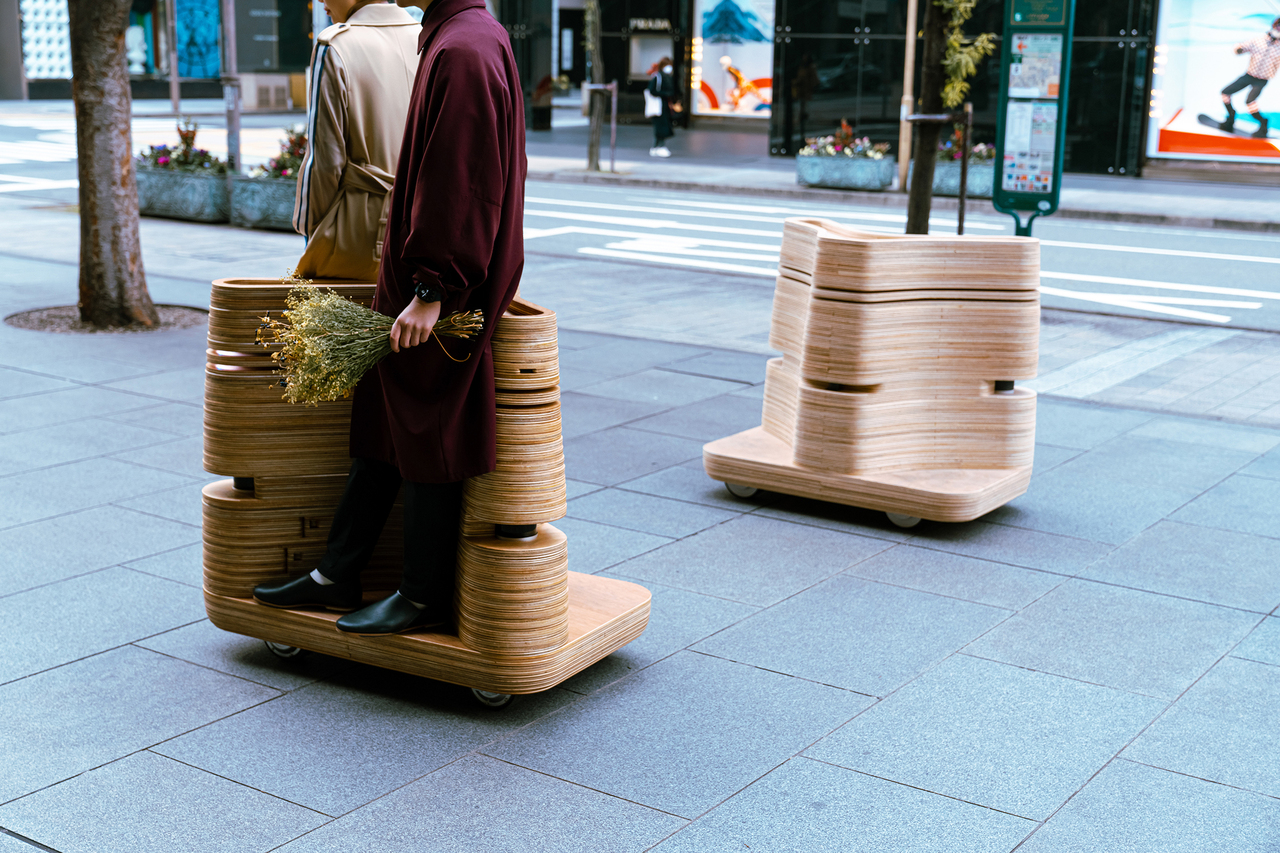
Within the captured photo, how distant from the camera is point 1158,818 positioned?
3340 mm

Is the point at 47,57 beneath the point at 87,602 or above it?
above

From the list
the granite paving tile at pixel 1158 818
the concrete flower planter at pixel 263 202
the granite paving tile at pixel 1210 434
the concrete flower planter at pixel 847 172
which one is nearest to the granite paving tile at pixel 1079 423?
the granite paving tile at pixel 1210 434

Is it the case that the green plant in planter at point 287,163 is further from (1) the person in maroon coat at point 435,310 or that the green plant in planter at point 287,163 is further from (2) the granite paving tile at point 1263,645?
(2) the granite paving tile at point 1263,645

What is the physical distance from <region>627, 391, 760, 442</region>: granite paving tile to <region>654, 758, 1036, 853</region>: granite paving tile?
3684mm

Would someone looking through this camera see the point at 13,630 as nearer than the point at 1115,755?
No

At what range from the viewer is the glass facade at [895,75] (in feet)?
77.0

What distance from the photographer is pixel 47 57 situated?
42188 mm

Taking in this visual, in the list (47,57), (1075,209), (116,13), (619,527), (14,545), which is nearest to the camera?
(14,545)

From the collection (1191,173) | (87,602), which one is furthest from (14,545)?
(1191,173)

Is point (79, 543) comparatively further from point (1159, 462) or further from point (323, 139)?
point (1159, 462)

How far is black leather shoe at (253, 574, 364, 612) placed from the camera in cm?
407

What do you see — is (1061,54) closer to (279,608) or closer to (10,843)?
(279,608)

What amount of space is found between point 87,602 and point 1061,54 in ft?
27.8

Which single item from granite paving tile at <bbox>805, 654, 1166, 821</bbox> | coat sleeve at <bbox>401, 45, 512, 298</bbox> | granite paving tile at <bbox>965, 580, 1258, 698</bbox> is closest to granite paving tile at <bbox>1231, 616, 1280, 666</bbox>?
granite paving tile at <bbox>965, 580, 1258, 698</bbox>
